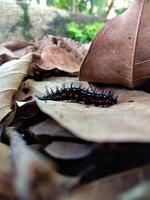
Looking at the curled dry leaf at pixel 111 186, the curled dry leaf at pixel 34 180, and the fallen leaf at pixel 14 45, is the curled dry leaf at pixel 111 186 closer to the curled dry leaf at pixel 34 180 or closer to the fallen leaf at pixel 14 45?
the curled dry leaf at pixel 34 180

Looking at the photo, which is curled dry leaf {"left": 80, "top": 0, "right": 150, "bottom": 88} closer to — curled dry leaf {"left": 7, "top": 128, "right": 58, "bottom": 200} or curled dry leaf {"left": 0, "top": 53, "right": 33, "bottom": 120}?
curled dry leaf {"left": 0, "top": 53, "right": 33, "bottom": 120}

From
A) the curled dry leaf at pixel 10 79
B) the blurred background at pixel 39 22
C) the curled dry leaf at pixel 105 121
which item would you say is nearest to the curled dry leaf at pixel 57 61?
the curled dry leaf at pixel 10 79

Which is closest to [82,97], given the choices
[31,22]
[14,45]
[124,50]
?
[124,50]

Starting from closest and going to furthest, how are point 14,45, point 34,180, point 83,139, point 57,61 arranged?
point 34,180, point 83,139, point 57,61, point 14,45

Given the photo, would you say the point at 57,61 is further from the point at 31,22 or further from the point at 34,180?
the point at 31,22

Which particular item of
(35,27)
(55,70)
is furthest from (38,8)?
(55,70)

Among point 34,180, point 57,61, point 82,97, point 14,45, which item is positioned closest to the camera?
point 34,180

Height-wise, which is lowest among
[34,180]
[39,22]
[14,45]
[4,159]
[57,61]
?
[39,22]
